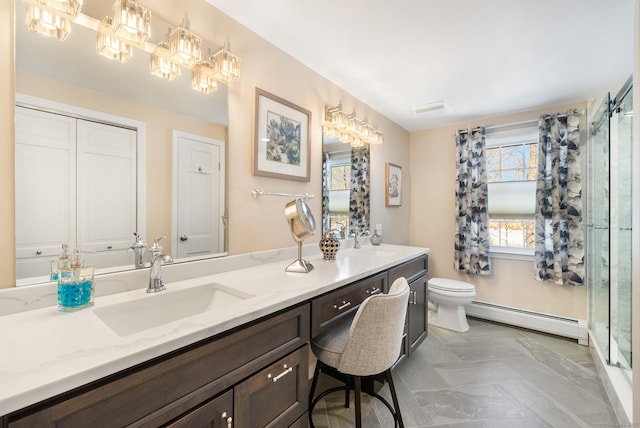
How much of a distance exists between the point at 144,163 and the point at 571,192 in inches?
132

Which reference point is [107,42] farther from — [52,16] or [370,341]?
[370,341]

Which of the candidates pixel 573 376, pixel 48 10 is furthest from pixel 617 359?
pixel 48 10

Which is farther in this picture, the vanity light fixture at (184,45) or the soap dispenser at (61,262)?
the vanity light fixture at (184,45)

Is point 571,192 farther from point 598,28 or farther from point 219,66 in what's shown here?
point 219,66

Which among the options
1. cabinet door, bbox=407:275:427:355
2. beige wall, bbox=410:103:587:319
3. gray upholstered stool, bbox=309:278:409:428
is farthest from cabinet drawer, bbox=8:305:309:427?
beige wall, bbox=410:103:587:319

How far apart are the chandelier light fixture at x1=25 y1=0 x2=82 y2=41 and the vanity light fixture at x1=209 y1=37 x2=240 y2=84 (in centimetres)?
52

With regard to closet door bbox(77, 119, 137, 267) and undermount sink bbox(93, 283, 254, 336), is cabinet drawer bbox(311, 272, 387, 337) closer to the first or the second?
undermount sink bbox(93, 283, 254, 336)

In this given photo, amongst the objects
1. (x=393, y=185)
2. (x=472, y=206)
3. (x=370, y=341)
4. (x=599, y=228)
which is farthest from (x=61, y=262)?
(x=599, y=228)

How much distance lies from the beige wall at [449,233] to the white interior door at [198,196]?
8.81ft

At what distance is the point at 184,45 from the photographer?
124cm

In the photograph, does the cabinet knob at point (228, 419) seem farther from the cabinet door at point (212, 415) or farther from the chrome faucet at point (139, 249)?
the chrome faucet at point (139, 249)

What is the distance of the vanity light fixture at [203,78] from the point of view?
1.37 m

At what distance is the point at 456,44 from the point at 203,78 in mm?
1545

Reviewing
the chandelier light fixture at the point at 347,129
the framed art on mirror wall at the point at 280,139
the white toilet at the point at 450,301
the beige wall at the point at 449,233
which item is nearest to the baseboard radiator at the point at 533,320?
the beige wall at the point at 449,233
